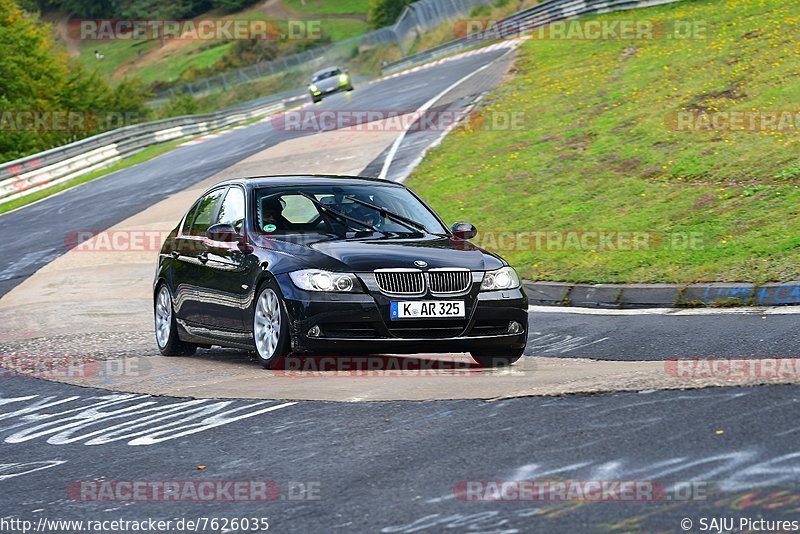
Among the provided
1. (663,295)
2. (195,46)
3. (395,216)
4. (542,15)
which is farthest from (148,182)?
(195,46)

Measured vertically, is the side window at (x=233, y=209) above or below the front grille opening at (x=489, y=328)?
above

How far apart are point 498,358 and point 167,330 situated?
3506 mm

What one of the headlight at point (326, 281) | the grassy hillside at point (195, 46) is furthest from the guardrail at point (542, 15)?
the grassy hillside at point (195, 46)

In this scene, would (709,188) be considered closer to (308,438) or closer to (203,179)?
(308,438)

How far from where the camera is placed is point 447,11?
6838 cm

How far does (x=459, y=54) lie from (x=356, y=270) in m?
44.1

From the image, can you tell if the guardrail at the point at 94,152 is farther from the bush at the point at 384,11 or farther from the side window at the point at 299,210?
the bush at the point at 384,11

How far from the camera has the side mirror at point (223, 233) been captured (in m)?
10.9

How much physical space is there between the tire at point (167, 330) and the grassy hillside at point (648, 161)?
475 centimetres

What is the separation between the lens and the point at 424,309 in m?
9.65

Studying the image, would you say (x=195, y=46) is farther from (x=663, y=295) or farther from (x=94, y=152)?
(x=663, y=295)

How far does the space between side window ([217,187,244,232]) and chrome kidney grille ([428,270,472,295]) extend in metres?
2.13

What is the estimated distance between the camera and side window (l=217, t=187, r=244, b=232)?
11230 millimetres

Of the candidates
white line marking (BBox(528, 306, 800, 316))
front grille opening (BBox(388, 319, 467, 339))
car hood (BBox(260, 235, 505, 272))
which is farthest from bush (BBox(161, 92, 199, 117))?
front grille opening (BBox(388, 319, 467, 339))
